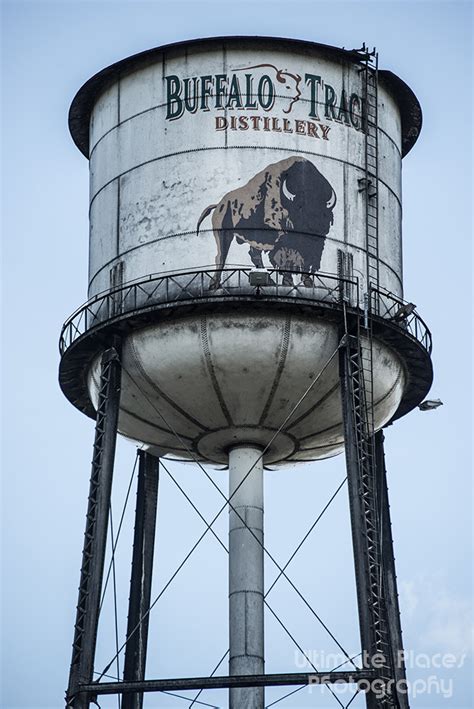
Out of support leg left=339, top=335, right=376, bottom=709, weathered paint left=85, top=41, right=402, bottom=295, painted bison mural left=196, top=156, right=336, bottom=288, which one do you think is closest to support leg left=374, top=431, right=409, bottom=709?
support leg left=339, top=335, right=376, bottom=709

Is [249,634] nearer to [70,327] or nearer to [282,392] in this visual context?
[282,392]

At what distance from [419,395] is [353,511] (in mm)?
4261

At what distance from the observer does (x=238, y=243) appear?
97.1ft

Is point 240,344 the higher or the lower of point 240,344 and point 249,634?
the higher

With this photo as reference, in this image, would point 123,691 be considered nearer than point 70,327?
Yes

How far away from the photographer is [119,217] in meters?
30.9

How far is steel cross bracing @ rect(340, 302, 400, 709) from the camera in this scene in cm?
2805

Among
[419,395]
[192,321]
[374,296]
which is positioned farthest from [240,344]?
[419,395]

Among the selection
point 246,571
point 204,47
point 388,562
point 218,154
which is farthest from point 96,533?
point 204,47

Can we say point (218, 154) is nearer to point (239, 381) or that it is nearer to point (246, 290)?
point (246, 290)

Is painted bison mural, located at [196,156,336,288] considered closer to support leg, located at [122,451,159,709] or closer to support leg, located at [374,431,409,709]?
support leg, located at [374,431,409,709]

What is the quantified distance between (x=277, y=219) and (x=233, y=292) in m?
1.57

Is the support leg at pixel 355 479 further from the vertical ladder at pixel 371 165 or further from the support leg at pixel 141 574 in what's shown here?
the support leg at pixel 141 574

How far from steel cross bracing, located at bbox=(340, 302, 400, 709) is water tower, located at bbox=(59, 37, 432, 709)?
0.04 m
